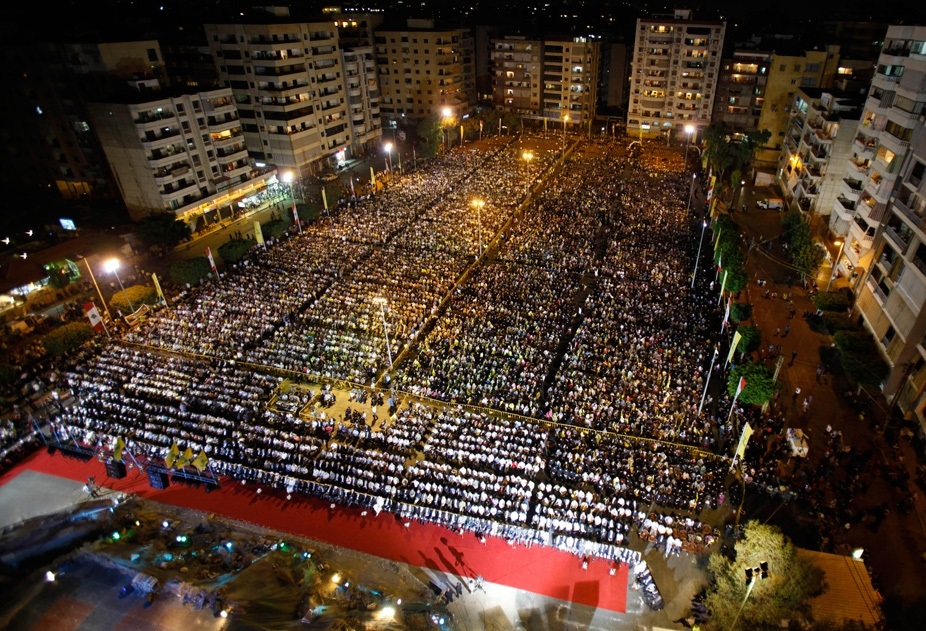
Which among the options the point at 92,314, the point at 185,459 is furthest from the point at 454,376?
the point at 92,314

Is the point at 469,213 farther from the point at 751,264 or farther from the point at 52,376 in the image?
the point at 52,376

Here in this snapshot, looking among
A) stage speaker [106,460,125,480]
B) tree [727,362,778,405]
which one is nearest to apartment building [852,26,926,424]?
tree [727,362,778,405]

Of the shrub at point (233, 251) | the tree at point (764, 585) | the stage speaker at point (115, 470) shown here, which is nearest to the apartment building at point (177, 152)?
the shrub at point (233, 251)

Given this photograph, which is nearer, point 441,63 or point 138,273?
point 138,273

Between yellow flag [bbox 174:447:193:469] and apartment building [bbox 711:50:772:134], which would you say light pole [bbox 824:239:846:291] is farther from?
yellow flag [bbox 174:447:193:469]

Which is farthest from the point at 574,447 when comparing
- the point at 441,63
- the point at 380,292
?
the point at 441,63

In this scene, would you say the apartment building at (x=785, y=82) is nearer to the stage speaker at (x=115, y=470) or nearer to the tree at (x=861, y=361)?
the tree at (x=861, y=361)

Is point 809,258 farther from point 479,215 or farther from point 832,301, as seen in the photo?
point 479,215
